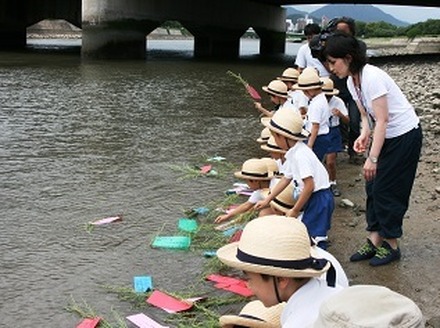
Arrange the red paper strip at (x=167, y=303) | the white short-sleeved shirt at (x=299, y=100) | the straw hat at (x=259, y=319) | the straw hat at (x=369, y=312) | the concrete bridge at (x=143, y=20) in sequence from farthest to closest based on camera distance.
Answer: the concrete bridge at (x=143, y=20) → the white short-sleeved shirt at (x=299, y=100) → the red paper strip at (x=167, y=303) → the straw hat at (x=259, y=319) → the straw hat at (x=369, y=312)

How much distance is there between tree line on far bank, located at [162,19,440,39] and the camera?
3044 inches

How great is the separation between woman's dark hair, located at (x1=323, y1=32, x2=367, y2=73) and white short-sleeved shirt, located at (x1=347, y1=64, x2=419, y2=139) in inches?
2.1

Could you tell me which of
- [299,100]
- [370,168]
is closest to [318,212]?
[370,168]

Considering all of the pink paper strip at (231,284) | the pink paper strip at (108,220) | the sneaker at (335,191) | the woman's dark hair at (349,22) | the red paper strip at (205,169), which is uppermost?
the woman's dark hair at (349,22)

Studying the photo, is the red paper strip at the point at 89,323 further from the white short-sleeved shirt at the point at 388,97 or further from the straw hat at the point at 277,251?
the white short-sleeved shirt at the point at 388,97

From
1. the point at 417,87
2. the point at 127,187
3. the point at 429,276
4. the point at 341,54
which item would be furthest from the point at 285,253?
the point at 417,87

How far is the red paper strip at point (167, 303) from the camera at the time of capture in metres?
4.22

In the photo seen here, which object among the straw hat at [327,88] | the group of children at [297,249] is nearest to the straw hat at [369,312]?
the group of children at [297,249]

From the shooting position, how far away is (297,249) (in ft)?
8.85

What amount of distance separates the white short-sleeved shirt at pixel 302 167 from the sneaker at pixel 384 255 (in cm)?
75

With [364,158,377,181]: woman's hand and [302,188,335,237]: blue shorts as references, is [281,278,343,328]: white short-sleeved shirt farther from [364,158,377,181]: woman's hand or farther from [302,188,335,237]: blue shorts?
[364,158,377,181]: woman's hand

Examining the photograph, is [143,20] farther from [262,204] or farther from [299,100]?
[262,204]

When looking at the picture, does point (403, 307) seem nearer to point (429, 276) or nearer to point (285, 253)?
point (285, 253)

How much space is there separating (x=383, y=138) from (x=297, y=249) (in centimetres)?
200
